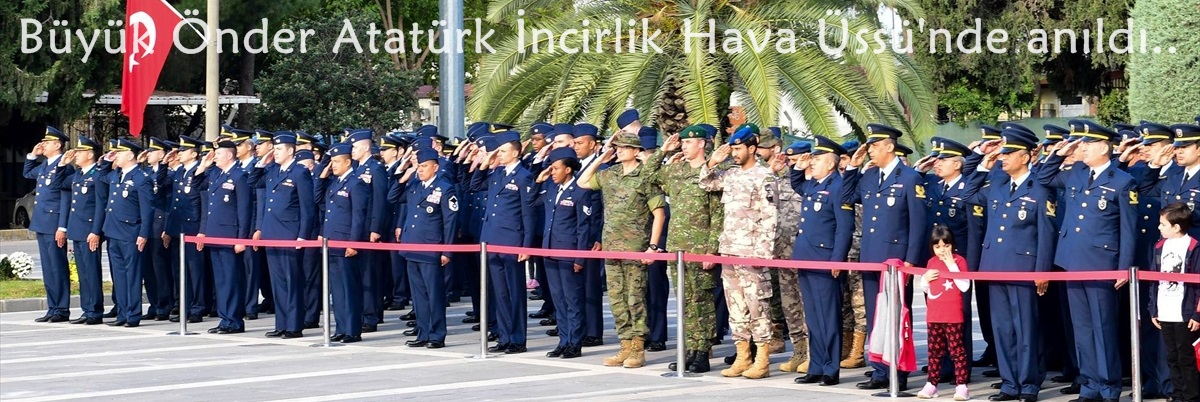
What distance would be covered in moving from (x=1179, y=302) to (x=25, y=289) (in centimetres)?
1381

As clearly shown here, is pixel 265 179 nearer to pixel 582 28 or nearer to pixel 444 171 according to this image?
pixel 444 171

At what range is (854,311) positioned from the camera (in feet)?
43.5

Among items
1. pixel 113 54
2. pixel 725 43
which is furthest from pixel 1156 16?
pixel 113 54

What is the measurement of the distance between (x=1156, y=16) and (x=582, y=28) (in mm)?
11412

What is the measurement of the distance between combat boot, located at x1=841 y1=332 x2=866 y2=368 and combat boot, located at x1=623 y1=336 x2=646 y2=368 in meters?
1.49

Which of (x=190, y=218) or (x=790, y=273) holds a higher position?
(x=190, y=218)

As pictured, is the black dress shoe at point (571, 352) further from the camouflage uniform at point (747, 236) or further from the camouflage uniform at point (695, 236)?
the camouflage uniform at point (747, 236)

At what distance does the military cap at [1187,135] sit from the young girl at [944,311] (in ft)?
4.94

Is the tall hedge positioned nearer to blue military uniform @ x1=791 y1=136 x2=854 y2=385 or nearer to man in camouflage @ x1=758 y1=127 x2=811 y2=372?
man in camouflage @ x1=758 y1=127 x2=811 y2=372

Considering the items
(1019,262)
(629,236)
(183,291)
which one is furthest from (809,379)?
(183,291)

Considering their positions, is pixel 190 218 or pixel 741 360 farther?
pixel 190 218

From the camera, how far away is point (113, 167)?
1783 centimetres

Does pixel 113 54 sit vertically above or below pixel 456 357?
above

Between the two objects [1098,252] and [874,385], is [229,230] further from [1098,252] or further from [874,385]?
[1098,252]
